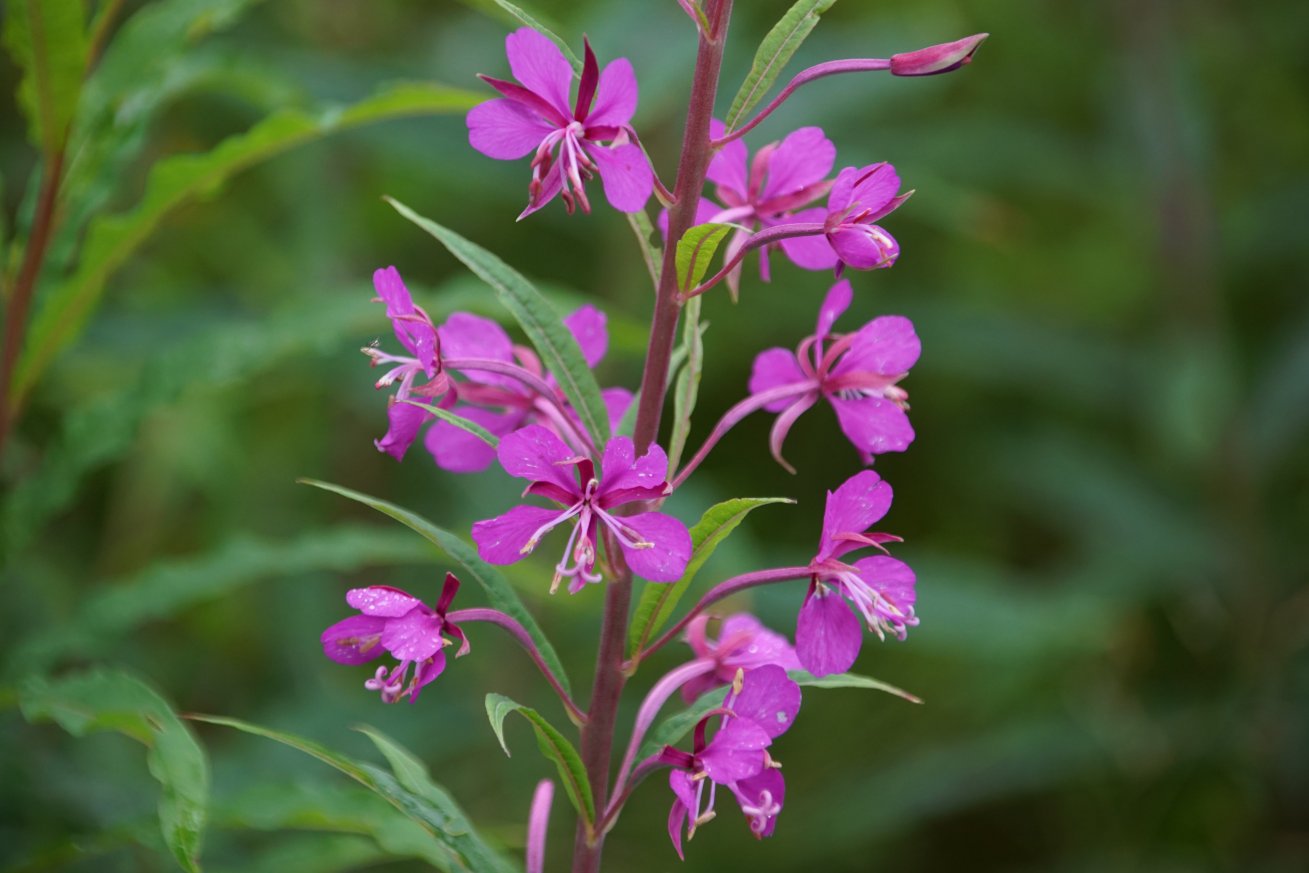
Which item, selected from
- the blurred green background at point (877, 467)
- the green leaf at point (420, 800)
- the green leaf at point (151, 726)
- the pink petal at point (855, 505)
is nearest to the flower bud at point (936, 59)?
the pink petal at point (855, 505)

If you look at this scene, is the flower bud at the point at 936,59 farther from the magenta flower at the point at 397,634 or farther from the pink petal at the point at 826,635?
the magenta flower at the point at 397,634

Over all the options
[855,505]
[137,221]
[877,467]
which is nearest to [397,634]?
[855,505]

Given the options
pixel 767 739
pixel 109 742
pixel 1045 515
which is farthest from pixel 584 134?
pixel 1045 515

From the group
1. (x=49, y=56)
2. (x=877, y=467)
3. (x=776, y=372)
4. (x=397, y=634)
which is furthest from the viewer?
(x=877, y=467)

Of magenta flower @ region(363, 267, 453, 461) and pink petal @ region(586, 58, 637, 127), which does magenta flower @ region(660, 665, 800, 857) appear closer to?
magenta flower @ region(363, 267, 453, 461)

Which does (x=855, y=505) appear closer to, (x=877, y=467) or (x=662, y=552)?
(x=662, y=552)

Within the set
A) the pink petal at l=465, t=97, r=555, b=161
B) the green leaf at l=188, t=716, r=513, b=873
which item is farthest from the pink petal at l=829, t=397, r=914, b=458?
the green leaf at l=188, t=716, r=513, b=873

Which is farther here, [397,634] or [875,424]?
[875,424]
